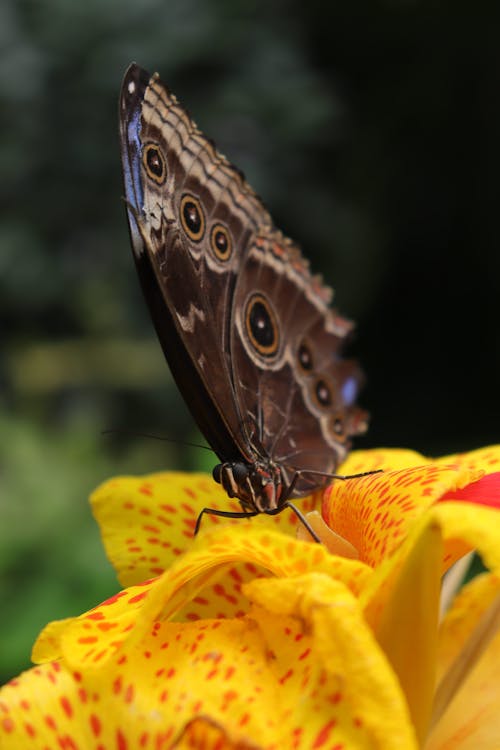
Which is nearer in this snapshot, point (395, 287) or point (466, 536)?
point (466, 536)

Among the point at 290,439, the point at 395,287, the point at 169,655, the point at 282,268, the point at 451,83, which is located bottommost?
the point at 169,655

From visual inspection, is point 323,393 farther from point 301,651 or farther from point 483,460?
point 301,651

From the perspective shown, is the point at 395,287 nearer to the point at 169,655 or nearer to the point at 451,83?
the point at 451,83

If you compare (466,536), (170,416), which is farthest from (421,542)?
(170,416)

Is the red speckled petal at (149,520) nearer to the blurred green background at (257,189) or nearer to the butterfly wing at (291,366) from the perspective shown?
the butterfly wing at (291,366)

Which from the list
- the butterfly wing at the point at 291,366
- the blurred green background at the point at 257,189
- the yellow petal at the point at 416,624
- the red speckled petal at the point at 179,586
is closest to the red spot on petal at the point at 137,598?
the red speckled petal at the point at 179,586

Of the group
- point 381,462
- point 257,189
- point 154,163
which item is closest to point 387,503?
point 381,462

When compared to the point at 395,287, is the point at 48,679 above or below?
below
